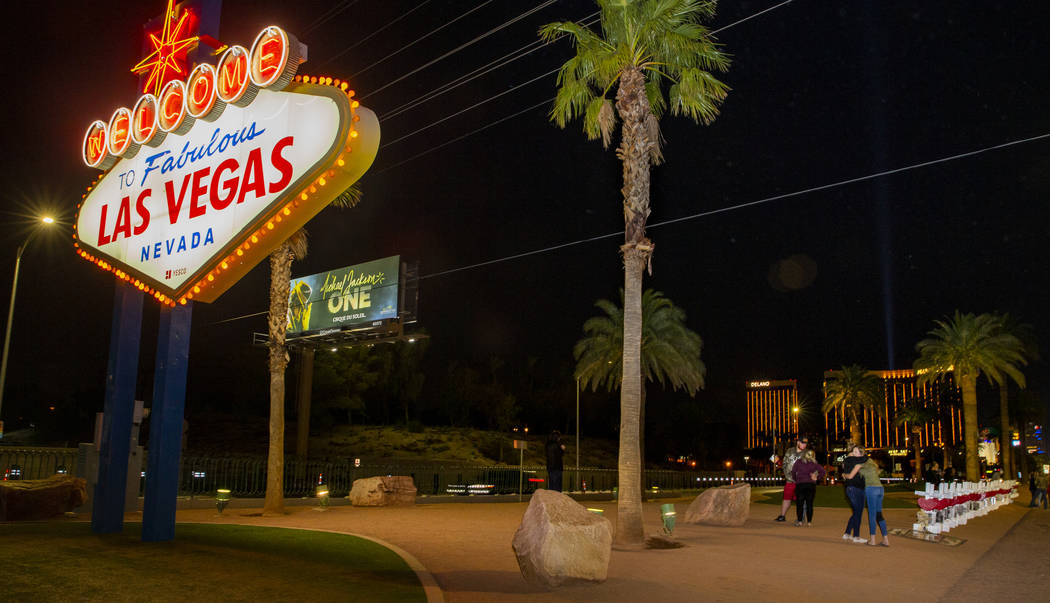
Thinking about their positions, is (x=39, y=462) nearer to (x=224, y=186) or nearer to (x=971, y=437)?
(x=224, y=186)

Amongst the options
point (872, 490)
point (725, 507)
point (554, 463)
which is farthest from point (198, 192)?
point (725, 507)

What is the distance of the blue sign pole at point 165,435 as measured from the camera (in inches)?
451

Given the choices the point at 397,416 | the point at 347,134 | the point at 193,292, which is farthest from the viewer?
the point at 397,416

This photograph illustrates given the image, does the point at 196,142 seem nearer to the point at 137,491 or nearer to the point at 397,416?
the point at 137,491

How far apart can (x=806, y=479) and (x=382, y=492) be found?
455 inches

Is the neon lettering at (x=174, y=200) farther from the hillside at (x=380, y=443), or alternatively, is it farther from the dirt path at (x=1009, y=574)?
the hillside at (x=380, y=443)

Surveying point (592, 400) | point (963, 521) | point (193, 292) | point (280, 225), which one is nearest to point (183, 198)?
point (193, 292)

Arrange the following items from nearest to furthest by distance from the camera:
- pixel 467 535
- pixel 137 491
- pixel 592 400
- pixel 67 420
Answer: pixel 467 535, pixel 137 491, pixel 67 420, pixel 592 400

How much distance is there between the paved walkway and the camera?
866 centimetres

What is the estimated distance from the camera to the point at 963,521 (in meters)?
19.0

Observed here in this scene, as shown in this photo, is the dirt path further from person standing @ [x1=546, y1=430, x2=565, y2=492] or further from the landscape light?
the landscape light

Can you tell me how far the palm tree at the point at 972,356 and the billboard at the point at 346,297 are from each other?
29.7 m

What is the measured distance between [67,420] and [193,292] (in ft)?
259

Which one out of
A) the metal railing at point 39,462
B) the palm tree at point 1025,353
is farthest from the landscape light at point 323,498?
the palm tree at point 1025,353
